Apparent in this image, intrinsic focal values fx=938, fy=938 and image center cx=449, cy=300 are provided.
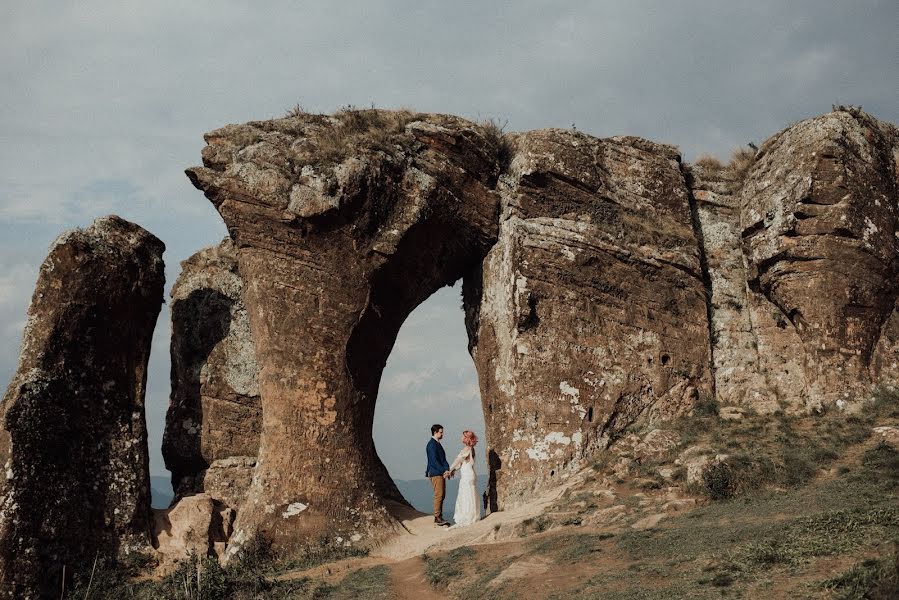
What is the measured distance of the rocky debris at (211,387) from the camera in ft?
53.1

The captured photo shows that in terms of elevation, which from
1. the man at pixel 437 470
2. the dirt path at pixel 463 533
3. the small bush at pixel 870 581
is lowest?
the small bush at pixel 870 581

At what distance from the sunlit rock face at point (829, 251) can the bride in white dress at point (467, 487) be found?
576 cm

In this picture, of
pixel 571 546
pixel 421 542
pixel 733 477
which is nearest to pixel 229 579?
pixel 421 542

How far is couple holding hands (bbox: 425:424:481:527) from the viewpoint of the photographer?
14875 millimetres

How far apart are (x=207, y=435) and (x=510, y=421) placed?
17.5 feet

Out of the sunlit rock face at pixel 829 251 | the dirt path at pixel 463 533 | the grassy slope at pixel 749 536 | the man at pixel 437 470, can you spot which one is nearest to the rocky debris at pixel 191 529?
the dirt path at pixel 463 533

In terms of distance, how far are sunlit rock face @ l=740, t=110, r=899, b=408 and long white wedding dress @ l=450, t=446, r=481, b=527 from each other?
5797mm

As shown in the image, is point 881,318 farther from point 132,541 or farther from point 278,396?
point 132,541

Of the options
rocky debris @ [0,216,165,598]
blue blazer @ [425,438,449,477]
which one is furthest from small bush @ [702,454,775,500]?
rocky debris @ [0,216,165,598]

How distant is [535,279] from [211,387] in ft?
20.0

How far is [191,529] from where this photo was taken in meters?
14.3

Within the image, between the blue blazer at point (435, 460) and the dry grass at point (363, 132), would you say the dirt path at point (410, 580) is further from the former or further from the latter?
the dry grass at point (363, 132)

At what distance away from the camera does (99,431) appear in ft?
45.9

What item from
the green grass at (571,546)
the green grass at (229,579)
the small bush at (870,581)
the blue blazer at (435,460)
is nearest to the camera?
the small bush at (870,581)
